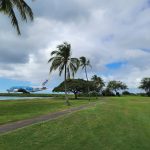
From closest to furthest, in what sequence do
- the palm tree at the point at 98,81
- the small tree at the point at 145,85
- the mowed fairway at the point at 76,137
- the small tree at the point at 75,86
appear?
the mowed fairway at the point at 76,137
the small tree at the point at 75,86
the palm tree at the point at 98,81
the small tree at the point at 145,85

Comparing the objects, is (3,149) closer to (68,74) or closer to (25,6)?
(25,6)

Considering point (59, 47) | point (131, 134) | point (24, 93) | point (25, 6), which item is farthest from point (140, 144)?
point (24, 93)

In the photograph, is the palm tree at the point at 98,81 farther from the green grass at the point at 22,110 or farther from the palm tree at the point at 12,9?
the palm tree at the point at 12,9

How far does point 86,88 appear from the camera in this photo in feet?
326

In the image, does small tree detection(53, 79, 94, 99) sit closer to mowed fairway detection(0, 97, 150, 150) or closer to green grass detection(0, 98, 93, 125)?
green grass detection(0, 98, 93, 125)

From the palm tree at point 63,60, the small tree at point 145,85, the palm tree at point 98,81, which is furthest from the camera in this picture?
the small tree at point 145,85

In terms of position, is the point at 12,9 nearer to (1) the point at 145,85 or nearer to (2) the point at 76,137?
(2) the point at 76,137

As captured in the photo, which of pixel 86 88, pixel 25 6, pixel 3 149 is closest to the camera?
pixel 3 149

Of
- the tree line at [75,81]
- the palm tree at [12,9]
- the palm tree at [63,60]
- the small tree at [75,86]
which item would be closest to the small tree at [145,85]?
the tree line at [75,81]

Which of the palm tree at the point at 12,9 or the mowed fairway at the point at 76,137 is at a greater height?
the palm tree at the point at 12,9

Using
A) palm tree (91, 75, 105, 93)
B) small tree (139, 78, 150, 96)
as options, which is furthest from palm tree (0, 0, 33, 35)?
small tree (139, 78, 150, 96)

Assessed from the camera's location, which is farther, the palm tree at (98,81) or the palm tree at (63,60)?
the palm tree at (98,81)

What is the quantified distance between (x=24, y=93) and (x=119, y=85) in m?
46.7

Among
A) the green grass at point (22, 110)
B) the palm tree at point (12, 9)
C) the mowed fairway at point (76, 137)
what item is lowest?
the mowed fairway at point (76, 137)
